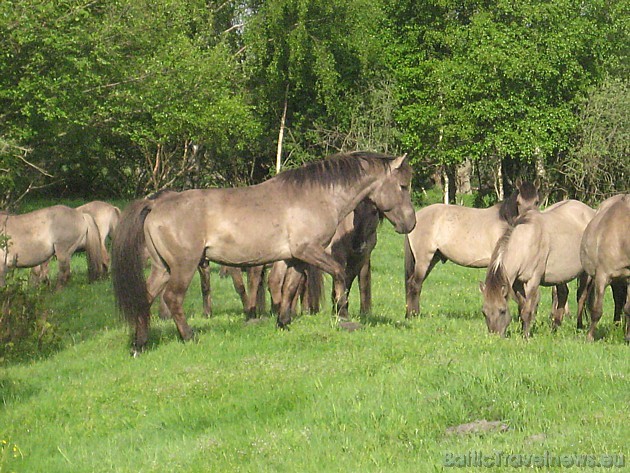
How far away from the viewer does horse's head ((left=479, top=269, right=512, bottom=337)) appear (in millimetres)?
13430

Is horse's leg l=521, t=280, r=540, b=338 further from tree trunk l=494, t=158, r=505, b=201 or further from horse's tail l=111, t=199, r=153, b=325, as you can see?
tree trunk l=494, t=158, r=505, b=201

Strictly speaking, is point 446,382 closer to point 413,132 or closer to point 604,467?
point 604,467

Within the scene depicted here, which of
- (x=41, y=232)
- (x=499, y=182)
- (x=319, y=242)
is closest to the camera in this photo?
(x=319, y=242)

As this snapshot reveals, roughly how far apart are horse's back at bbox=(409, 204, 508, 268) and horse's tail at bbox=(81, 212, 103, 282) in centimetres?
792

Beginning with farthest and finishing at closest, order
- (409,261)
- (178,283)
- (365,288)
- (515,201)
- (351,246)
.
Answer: (409,261)
(515,201)
(365,288)
(351,246)
(178,283)

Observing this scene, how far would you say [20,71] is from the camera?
17.9 metres

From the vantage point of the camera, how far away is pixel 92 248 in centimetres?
2125

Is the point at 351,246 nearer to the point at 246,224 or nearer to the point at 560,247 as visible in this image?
the point at 246,224

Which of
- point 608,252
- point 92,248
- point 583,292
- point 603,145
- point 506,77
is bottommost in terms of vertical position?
point 583,292

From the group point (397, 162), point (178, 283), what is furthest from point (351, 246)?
point (178, 283)

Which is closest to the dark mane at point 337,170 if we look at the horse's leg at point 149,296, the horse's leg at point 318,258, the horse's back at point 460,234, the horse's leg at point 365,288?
the horse's leg at point 318,258

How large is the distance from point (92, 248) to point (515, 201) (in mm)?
9841

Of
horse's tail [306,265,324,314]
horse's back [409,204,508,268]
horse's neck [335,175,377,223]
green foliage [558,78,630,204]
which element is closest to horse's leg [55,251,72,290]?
horse's tail [306,265,324,314]

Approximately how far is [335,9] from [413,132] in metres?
7.52
